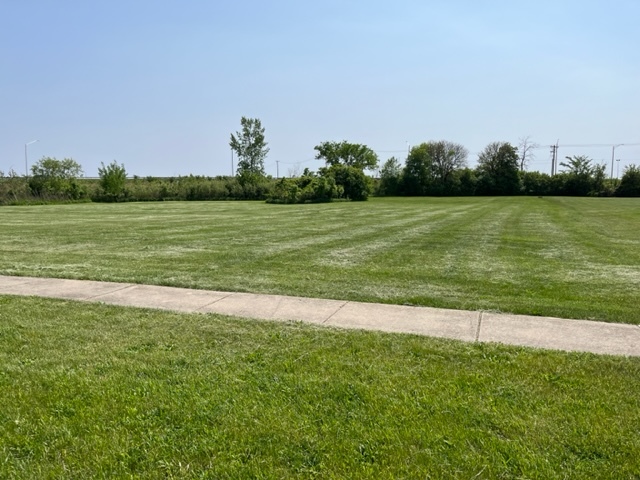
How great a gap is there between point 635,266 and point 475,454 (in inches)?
343

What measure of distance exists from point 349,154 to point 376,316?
80.7m

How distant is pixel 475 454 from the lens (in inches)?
101

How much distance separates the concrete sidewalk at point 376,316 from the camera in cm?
453

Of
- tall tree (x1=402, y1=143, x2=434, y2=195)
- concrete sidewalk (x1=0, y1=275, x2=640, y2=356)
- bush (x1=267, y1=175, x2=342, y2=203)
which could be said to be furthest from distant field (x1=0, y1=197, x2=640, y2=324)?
tall tree (x1=402, y1=143, x2=434, y2=195)

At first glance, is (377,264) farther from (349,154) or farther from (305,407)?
(349,154)

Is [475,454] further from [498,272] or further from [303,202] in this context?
[303,202]

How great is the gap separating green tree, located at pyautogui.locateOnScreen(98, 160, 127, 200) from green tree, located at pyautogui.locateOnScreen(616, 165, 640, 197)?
6462 cm

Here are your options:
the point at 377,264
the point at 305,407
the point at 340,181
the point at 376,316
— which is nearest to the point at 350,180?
the point at 340,181

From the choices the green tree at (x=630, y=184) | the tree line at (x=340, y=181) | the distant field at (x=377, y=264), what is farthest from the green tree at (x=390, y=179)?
the distant field at (x=377, y=264)

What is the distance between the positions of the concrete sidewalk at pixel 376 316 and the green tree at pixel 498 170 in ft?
218

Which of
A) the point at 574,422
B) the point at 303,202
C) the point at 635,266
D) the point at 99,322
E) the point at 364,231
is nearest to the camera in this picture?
the point at 574,422

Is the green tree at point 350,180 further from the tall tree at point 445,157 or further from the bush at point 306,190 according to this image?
the tall tree at point 445,157

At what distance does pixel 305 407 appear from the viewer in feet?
10.1

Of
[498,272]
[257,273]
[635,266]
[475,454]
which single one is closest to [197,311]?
[257,273]
